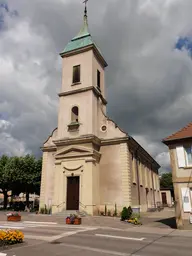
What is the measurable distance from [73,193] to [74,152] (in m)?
4.30

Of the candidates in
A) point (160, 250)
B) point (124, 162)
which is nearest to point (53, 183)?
point (124, 162)

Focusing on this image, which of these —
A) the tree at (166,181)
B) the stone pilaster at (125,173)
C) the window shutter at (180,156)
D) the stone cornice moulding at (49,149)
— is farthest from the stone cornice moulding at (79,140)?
the tree at (166,181)

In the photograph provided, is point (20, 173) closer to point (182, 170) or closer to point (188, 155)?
point (182, 170)

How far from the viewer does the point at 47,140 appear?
97.4 ft

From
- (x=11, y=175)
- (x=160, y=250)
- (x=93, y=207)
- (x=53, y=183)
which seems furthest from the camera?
(x=11, y=175)

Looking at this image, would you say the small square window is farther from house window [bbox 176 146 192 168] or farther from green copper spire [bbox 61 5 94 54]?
green copper spire [bbox 61 5 94 54]

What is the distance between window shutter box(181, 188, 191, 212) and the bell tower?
1177cm

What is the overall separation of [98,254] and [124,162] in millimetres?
16564

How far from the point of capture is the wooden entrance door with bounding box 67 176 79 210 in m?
24.2

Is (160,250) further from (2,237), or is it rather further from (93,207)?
(93,207)

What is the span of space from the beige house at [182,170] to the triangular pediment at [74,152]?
29.5 feet

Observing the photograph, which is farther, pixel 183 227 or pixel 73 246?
pixel 183 227

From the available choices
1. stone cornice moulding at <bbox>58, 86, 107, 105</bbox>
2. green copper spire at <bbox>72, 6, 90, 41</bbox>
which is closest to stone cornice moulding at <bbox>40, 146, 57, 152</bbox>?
stone cornice moulding at <bbox>58, 86, 107, 105</bbox>

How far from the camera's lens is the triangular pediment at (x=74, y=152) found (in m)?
24.8
